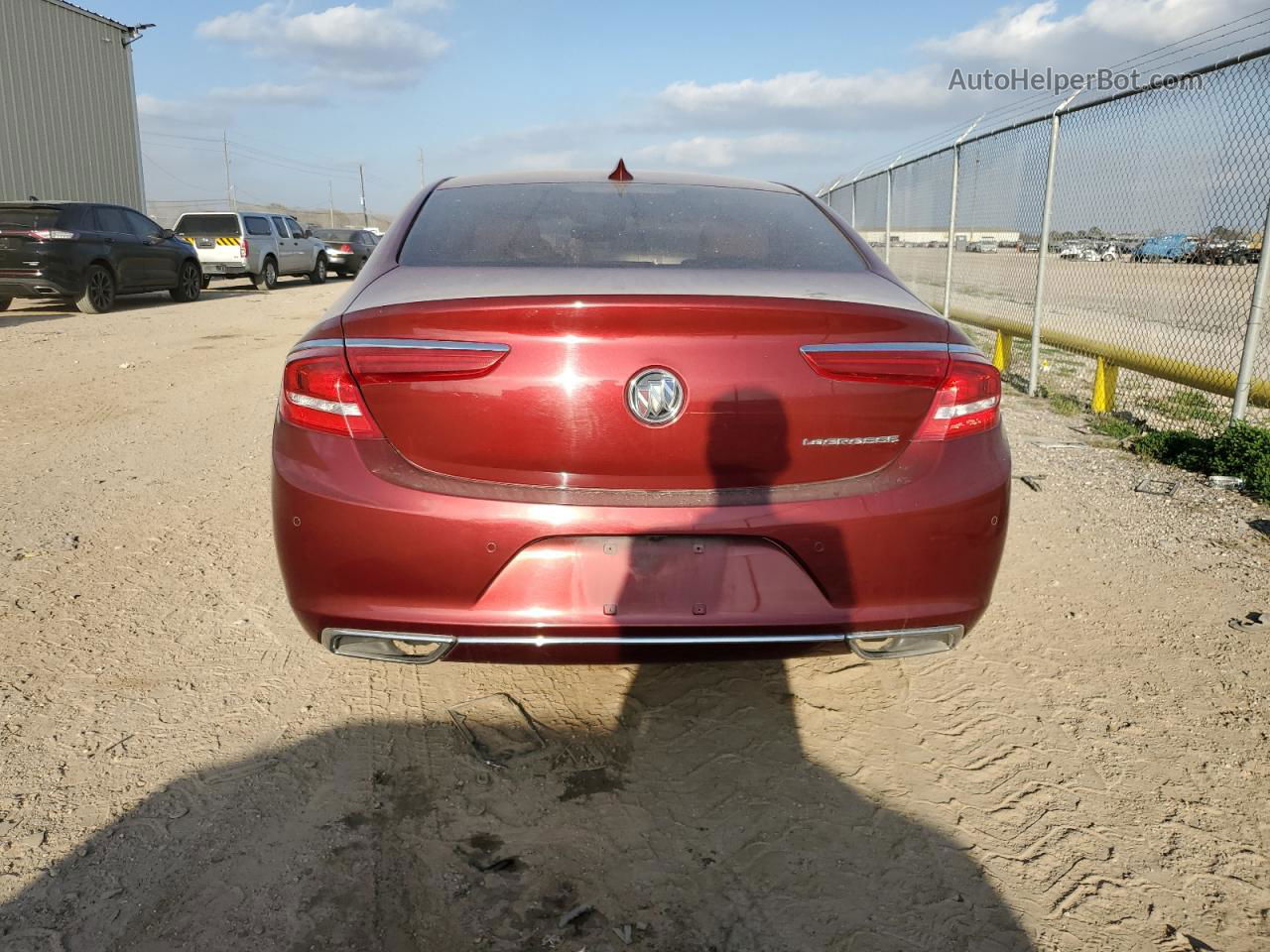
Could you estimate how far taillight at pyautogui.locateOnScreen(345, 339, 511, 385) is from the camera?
2.13m

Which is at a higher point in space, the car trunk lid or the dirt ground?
the car trunk lid

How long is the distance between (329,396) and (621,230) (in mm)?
1079

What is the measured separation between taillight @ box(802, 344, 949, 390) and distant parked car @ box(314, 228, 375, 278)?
27.4 metres

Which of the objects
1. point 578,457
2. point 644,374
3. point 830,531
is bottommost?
point 830,531

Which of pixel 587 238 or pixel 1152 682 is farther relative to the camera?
pixel 1152 682

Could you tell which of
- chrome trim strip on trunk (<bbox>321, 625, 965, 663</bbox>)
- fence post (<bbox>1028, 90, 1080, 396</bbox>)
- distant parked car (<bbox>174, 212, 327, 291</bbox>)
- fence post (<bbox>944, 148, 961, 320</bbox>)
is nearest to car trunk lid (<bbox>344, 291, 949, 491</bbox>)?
chrome trim strip on trunk (<bbox>321, 625, 965, 663</bbox>)

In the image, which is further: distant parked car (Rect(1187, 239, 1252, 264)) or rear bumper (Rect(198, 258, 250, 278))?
rear bumper (Rect(198, 258, 250, 278))

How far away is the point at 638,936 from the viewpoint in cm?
190

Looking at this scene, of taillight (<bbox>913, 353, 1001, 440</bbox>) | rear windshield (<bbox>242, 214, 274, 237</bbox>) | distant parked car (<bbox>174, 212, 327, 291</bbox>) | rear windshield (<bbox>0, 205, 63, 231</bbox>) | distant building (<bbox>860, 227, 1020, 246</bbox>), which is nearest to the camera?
taillight (<bbox>913, 353, 1001, 440</bbox>)

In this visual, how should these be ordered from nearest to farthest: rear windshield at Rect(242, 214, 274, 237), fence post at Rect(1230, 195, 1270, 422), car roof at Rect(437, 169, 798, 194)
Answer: car roof at Rect(437, 169, 798, 194), fence post at Rect(1230, 195, 1270, 422), rear windshield at Rect(242, 214, 274, 237)

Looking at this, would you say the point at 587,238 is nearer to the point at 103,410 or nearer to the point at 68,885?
the point at 68,885

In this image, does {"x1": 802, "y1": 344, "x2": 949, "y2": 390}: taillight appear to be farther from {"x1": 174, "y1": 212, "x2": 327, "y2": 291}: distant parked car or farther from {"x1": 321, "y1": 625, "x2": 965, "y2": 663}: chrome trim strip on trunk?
{"x1": 174, "y1": 212, "x2": 327, "y2": 291}: distant parked car

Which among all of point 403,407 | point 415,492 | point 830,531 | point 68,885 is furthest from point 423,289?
point 68,885

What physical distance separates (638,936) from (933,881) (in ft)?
2.19
